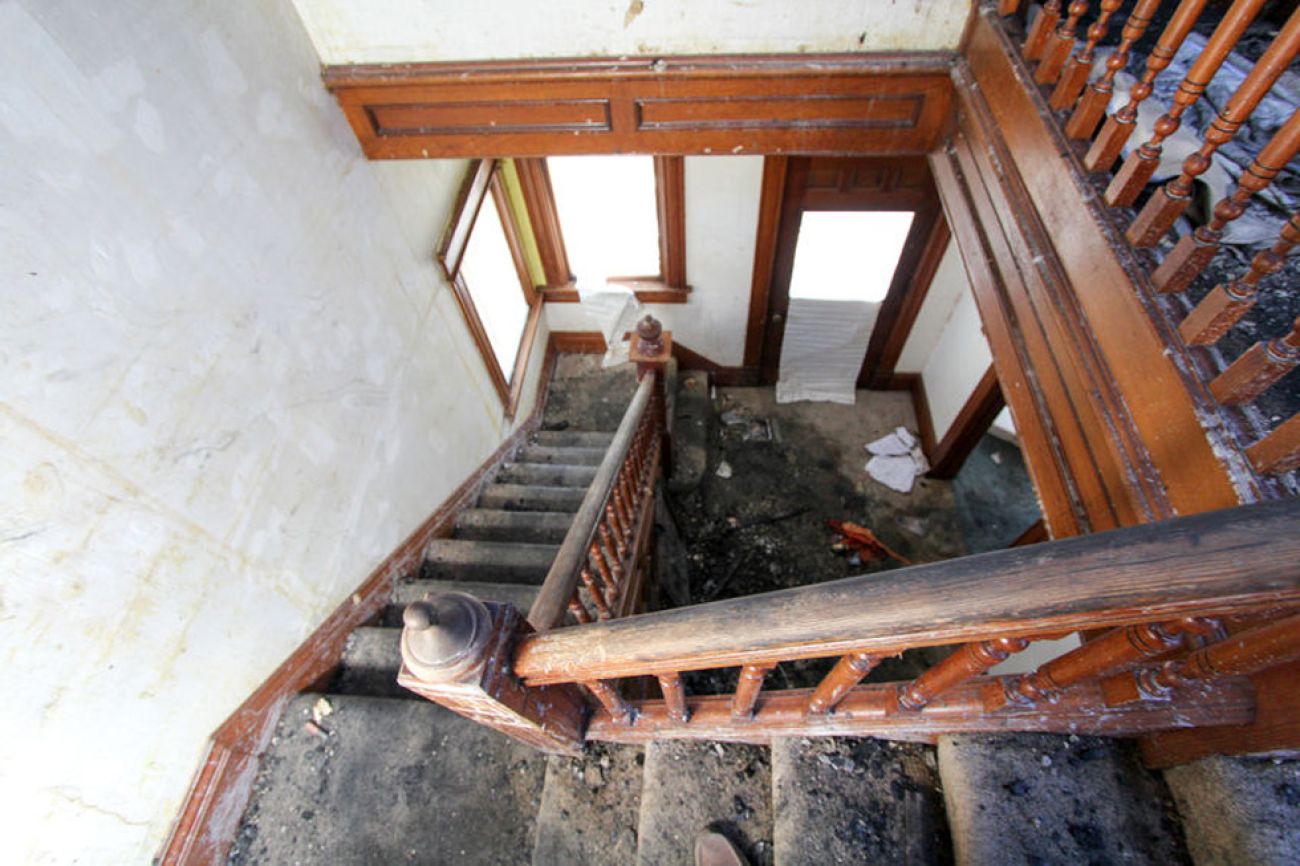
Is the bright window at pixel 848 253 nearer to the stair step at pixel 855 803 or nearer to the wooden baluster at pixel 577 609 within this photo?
the wooden baluster at pixel 577 609

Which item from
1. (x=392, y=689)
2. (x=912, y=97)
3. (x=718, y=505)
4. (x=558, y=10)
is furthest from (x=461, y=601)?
(x=718, y=505)

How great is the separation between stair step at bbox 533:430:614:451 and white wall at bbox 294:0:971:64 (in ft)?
8.92

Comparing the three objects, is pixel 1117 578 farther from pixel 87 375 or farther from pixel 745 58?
pixel 745 58

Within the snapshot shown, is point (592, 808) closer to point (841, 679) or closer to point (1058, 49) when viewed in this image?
point (841, 679)

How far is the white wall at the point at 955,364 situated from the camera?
3.70 metres

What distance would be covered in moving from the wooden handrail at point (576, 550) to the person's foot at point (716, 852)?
64 cm

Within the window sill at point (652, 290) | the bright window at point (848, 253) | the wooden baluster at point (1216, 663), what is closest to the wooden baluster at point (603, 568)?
the wooden baluster at point (1216, 663)

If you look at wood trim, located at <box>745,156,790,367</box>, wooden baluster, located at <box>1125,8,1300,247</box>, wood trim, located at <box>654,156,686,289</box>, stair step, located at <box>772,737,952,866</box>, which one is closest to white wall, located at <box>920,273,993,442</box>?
wood trim, located at <box>745,156,790,367</box>

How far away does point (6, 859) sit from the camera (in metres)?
1.19

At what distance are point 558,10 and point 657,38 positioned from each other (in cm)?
37

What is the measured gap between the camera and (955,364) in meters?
4.06

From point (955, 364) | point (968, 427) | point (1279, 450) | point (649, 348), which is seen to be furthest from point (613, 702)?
point (955, 364)

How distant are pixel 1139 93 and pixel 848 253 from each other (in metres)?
2.99

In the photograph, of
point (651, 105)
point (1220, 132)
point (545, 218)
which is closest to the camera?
point (1220, 132)
